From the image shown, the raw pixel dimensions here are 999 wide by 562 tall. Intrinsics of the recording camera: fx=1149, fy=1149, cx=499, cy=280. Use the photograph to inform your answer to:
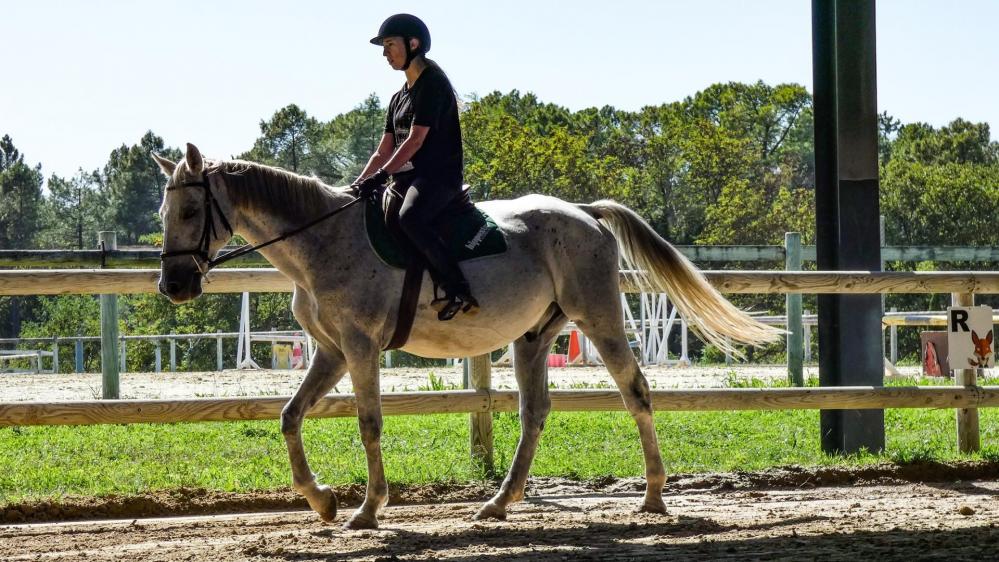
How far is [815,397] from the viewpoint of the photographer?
7805 mm

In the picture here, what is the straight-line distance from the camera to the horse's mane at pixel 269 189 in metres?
5.62

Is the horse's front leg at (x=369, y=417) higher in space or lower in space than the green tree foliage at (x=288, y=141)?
lower

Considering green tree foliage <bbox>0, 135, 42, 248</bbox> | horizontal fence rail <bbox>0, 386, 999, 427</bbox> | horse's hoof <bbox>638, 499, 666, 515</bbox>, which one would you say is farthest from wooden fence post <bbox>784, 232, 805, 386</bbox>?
green tree foliage <bbox>0, 135, 42, 248</bbox>

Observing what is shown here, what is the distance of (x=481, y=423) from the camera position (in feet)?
25.1

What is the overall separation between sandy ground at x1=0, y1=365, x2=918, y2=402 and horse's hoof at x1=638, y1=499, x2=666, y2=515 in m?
5.58

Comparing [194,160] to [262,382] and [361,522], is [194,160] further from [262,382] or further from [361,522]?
[262,382]

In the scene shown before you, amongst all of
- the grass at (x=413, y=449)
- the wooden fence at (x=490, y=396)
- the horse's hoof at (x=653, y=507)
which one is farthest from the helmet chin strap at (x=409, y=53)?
the grass at (x=413, y=449)

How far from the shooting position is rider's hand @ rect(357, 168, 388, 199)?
5770mm

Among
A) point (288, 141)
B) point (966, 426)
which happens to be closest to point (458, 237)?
point (966, 426)

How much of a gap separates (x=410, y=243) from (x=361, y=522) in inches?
55.1

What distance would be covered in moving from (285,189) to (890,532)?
3.26 meters

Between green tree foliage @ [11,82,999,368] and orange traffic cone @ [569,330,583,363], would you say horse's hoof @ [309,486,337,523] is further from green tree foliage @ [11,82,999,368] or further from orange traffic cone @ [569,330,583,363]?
green tree foliage @ [11,82,999,368]

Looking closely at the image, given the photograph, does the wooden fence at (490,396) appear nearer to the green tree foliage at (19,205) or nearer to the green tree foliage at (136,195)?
the green tree foliage at (19,205)

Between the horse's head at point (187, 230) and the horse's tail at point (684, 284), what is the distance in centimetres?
223
